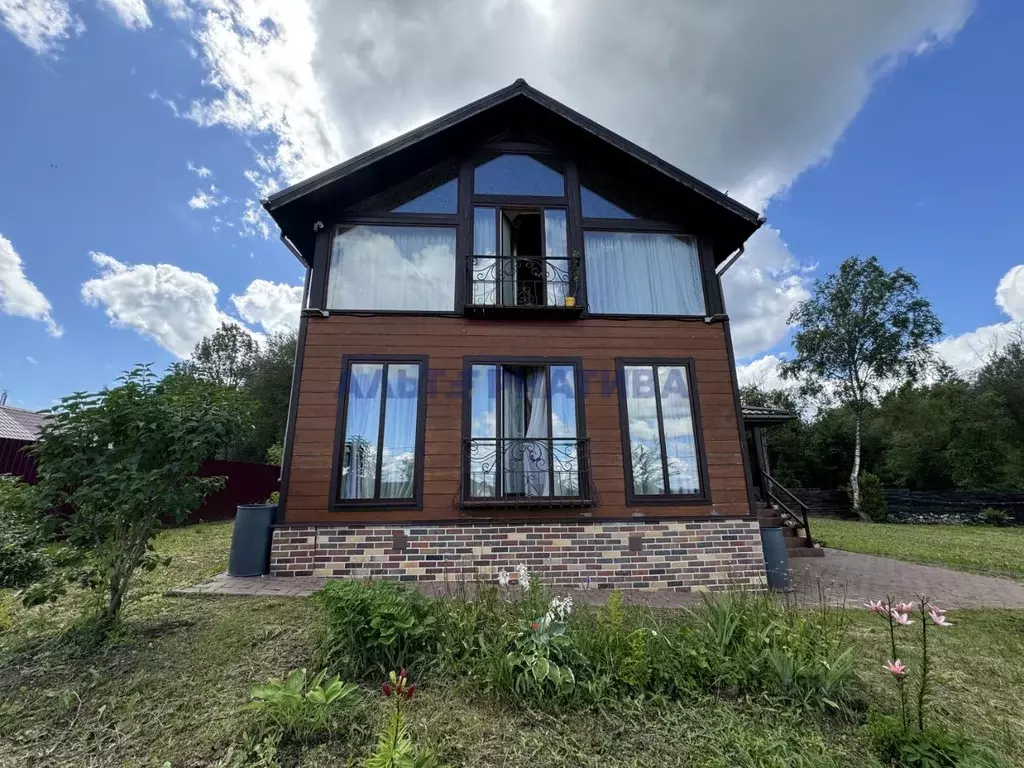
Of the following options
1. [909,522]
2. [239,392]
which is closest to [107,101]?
[239,392]

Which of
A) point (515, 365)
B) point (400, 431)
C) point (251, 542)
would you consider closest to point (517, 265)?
point (515, 365)

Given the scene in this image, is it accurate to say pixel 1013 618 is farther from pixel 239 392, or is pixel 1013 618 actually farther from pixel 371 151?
pixel 371 151

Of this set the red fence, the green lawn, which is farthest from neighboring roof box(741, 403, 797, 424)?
the red fence

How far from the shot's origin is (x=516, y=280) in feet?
21.8

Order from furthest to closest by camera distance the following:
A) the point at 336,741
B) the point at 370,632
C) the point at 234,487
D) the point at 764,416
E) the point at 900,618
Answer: the point at 234,487, the point at 764,416, the point at 370,632, the point at 336,741, the point at 900,618

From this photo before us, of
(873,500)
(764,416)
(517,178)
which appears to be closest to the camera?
(517,178)

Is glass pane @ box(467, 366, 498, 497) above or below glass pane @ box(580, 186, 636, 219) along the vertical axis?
below

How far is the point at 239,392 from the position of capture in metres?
3.90

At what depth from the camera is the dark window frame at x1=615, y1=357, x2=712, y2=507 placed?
5.83 meters

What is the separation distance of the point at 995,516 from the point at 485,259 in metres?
19.6

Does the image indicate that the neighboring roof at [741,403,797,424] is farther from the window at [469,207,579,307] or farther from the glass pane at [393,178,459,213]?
the glass pane at [393,178,459,213]

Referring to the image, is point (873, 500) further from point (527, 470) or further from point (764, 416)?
point (527, 470)

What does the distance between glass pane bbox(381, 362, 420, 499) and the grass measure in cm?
232

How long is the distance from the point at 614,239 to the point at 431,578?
5534 millimetres
